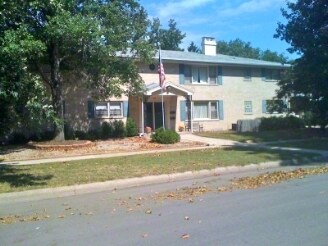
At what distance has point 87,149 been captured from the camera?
2025cm

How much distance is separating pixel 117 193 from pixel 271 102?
25810 mm

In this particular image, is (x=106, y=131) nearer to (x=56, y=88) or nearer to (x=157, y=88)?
(x=157, y=88)

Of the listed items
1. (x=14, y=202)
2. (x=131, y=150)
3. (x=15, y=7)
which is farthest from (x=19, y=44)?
(x=131, y=150)

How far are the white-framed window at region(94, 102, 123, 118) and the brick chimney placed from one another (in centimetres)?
1235

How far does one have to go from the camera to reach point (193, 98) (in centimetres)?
3186

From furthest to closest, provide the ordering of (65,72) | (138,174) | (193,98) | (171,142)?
(193,98)
(65,72)
(171,142)
(138,174)

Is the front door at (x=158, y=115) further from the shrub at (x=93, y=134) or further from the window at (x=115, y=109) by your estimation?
the shrub at (x=93, y=134)

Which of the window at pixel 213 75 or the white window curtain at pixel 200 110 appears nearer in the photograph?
the white window curtain at pixel 200 110

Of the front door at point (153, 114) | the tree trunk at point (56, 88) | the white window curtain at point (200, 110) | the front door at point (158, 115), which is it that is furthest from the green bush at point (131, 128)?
the white window curtain at point (200, 110)

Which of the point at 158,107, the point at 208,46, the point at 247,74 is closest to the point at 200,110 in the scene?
the point at 158,107

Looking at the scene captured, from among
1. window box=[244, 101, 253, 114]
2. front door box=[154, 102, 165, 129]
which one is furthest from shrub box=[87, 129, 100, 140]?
window box=[244, 101, 253, 114]

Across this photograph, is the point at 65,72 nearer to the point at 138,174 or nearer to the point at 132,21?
the point at 132,21

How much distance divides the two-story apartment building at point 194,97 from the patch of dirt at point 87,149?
4672mm

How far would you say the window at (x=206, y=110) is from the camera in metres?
32.5
